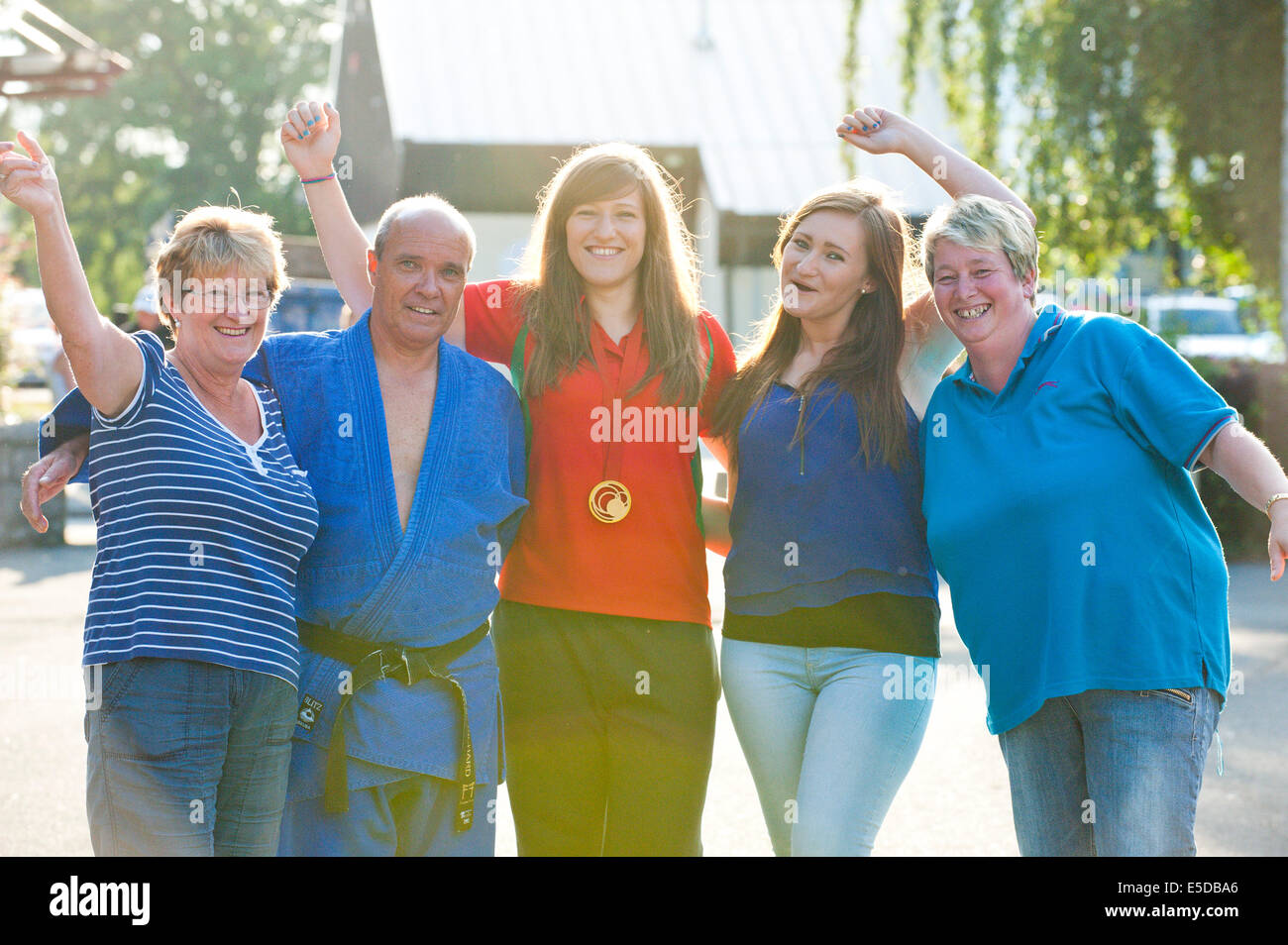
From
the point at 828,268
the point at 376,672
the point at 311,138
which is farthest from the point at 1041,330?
the point at 311,138

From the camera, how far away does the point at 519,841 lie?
129 inches

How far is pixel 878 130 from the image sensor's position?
11.5ft

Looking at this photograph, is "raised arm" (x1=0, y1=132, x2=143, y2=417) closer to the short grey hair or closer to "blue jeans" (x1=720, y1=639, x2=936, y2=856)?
the short grey hair

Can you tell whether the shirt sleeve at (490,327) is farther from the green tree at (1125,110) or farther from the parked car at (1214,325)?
the parked car at (1214,325)

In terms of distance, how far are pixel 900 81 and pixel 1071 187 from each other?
2749mm

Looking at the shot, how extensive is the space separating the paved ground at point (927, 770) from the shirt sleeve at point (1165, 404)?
3.80 feet

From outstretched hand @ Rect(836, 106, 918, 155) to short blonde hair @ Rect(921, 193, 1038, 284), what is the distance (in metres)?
0.43

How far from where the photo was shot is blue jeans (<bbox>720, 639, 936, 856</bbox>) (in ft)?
9.98

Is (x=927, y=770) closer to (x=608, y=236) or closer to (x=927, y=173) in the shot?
(x=927, y=173)

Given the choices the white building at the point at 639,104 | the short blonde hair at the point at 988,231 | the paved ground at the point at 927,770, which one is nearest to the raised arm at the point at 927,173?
the short blonde hair at the point at 988,231

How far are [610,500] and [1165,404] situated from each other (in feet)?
4.46

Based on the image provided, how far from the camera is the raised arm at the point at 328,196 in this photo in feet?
11.2

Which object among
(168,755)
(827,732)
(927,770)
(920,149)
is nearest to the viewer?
(168,755)
